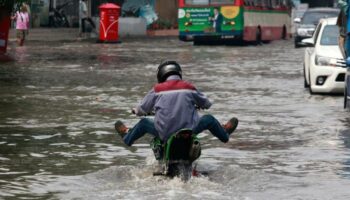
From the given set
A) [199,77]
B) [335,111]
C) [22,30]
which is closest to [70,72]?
[199,77]

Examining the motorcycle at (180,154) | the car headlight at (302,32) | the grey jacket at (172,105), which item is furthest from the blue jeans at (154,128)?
the car headlight at (302,32)

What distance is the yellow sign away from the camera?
4512 centimetres

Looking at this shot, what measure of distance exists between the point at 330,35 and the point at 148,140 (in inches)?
333

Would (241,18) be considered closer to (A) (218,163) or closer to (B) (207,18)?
(B) (207,18)

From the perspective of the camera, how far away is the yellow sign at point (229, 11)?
148 feet

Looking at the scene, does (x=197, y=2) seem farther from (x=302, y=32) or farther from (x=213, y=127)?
(x=213, y=127)

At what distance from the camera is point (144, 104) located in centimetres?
1070

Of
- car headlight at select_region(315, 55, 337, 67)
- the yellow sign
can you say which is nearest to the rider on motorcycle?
car headlight at select_region(315, 55, 337, 67)

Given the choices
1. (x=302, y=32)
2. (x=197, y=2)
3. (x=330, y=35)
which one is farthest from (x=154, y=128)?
(x=197, y=2)

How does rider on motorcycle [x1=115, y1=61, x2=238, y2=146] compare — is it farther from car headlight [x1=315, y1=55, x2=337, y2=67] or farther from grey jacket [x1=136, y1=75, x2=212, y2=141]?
car headlight [x1=315, y1=55, x2=337, y2=67]

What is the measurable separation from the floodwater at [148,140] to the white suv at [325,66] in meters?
0.26

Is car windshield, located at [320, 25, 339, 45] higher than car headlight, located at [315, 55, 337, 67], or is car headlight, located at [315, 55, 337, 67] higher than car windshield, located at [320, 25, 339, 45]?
car windshield, located at [320, 25, 339, 45]

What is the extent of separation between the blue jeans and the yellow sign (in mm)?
34329

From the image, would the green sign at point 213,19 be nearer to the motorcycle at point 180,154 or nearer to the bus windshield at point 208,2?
the bus windshield at point 208,2
